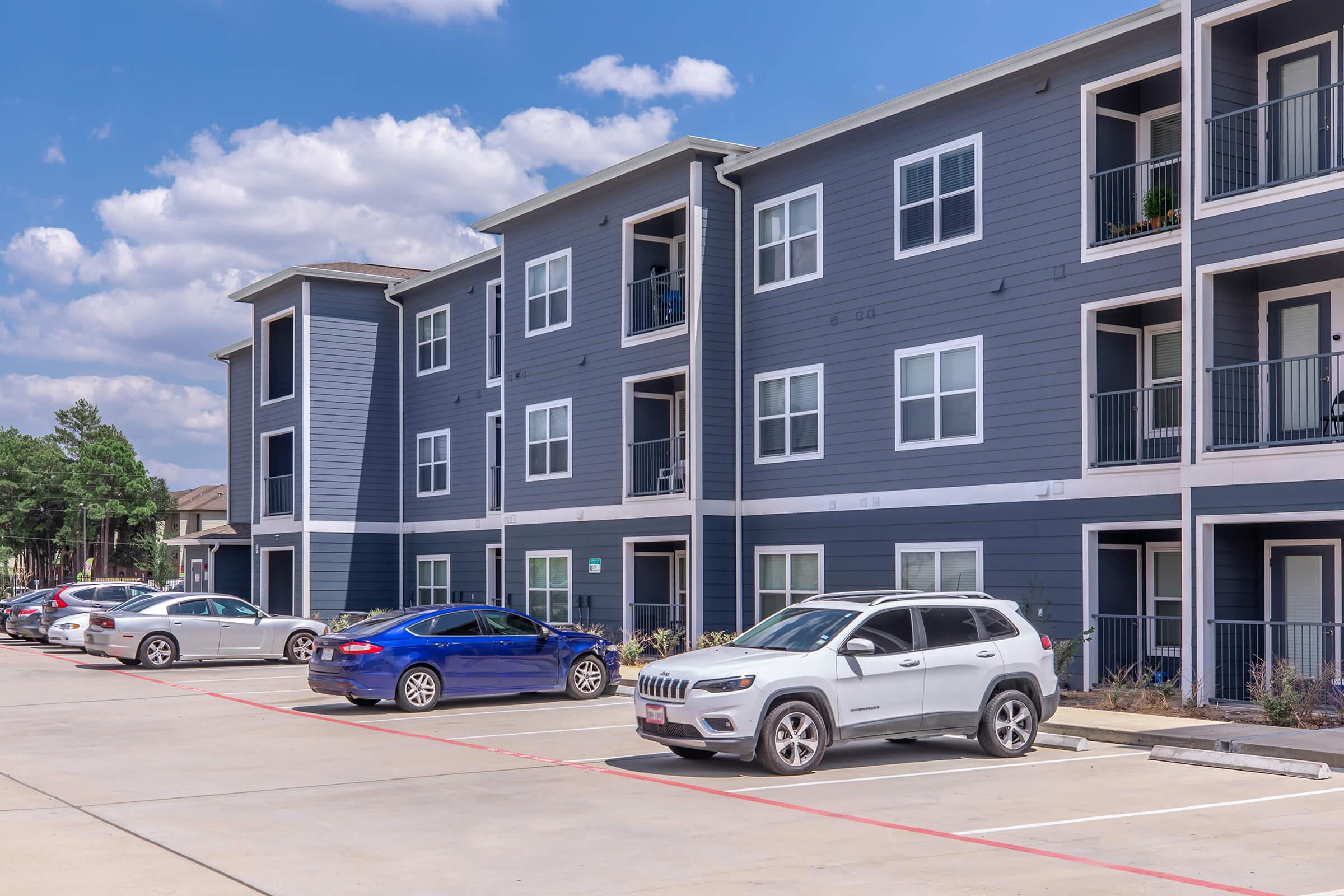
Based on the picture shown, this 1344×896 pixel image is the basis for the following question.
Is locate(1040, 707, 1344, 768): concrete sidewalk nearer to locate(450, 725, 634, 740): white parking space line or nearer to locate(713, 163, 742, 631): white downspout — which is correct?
locate(450, 725, 634, 740): white parking space line

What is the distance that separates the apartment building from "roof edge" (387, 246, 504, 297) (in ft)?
1.35

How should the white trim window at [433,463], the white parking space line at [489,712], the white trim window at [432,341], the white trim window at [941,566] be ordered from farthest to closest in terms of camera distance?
the white trim window at [432,341] < the white trim window at [433,463] < the white trim window at [941,566] < the white parking space line at [489,712]

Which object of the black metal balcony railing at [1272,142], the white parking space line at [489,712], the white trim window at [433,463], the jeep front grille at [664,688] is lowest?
the white parking space line at [489,712]

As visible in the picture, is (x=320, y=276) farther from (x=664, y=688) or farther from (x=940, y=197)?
(x=664, y=688)

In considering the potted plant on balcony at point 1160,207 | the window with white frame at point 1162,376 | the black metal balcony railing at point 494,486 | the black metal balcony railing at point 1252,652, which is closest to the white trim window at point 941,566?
the window with white frame at point 1162,376

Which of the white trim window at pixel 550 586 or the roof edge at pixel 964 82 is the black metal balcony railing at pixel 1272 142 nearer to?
the roof edge at pixel 964 82

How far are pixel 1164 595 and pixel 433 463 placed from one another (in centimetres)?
2232

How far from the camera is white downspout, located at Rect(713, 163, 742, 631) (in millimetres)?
25891

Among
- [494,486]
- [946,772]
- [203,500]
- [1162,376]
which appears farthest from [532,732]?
[203,500]

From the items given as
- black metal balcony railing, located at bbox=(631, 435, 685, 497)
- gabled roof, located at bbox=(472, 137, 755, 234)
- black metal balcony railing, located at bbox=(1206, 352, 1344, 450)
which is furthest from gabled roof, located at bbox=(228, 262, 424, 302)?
black metal balcony railing, located at bbox=(1206, 352, 1344, 450)

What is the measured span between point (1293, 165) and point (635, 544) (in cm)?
1481

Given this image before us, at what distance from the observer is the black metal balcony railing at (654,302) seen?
88.8ft

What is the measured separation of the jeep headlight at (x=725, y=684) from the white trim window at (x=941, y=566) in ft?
30.2

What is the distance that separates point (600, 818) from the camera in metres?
10.6
